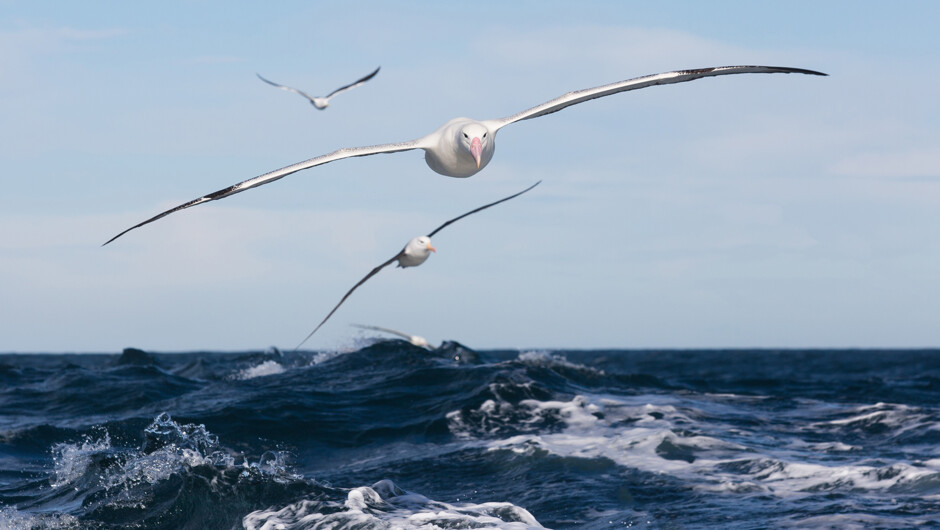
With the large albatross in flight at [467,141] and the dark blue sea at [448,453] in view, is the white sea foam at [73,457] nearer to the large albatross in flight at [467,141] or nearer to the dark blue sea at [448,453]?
the dark blue sea at [448,453]

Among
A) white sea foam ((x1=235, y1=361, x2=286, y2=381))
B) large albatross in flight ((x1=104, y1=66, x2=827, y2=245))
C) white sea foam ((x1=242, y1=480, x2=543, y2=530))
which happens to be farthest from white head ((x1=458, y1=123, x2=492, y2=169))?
white sea foam ((x1=235, y1=361, x2=286, y2=381))

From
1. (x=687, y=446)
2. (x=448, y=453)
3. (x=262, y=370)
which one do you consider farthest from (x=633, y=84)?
(x=262, y=370)

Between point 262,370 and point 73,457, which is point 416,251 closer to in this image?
point 73,457

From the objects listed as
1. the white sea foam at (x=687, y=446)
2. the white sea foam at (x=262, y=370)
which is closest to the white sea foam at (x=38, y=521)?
the white sea foam at (x=687, y=446)

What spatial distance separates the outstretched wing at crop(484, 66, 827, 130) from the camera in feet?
26.9

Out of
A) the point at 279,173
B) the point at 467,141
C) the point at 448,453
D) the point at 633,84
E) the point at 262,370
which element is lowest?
the point at 448,453

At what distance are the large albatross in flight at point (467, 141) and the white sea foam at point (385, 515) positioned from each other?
4.05 meters

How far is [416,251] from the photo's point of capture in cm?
1691

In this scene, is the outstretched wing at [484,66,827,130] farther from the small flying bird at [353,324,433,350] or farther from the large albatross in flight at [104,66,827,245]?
the small flying bird at [353,324,433,350]

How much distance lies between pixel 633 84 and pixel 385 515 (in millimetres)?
5648

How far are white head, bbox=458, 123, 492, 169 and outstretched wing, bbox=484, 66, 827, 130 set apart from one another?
37 cm

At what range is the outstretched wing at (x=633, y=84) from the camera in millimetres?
8195

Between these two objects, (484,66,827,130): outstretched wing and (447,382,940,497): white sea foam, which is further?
(447,382,940,497): white sea foam

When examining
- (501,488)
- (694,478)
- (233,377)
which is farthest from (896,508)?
(233,377)
